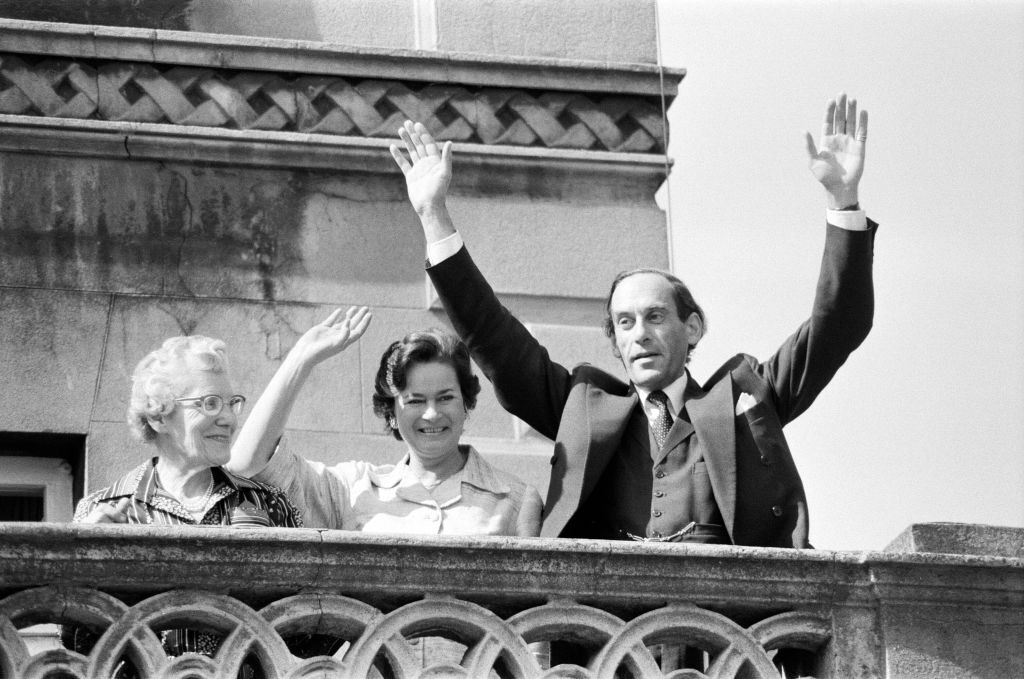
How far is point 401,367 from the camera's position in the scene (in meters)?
8.20

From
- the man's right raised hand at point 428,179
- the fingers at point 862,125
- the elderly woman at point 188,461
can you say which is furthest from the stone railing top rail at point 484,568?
the fingers at point 862,125

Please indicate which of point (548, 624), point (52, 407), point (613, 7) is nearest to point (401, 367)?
point (548, 624)

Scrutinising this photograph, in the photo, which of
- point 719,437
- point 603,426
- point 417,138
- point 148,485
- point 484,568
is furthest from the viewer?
point 417,138

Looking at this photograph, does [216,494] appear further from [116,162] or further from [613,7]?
[613,7]

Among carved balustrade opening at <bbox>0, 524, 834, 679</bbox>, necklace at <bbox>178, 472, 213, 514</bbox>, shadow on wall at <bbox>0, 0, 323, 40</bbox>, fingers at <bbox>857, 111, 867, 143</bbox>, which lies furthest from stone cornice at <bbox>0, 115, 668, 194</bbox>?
carved balustrade opening at <bbox>0, 524, 834, 679</bbox>

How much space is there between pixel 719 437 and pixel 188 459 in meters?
1.57

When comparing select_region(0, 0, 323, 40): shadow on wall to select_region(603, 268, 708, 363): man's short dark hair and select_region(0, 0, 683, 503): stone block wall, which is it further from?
select_region(603, 268, 708, 363): man's short dark hair

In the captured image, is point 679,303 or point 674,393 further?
point 679,303

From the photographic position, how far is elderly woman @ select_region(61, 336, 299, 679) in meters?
7.71

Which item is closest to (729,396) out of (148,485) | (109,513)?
(148,485)

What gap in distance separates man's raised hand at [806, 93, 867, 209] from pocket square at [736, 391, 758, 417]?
63 centimetres

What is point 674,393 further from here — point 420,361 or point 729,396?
point 420,361

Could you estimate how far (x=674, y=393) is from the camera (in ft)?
26.8

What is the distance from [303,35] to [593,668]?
3.87m
